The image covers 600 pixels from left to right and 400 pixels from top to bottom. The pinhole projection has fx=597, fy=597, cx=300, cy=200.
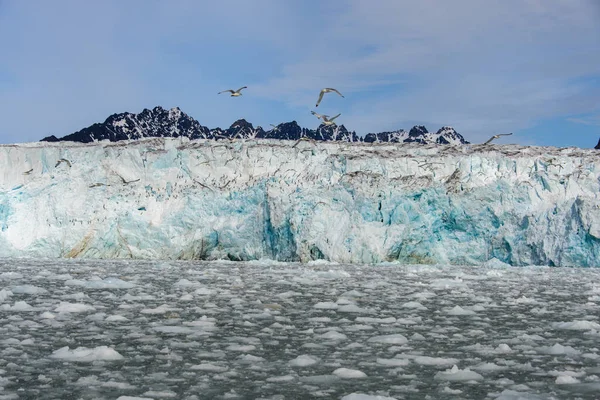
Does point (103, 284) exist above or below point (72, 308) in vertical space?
below

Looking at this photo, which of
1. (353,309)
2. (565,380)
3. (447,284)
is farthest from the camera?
(447,284)

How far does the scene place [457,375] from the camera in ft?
15.3

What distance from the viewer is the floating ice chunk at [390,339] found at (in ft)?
19.9

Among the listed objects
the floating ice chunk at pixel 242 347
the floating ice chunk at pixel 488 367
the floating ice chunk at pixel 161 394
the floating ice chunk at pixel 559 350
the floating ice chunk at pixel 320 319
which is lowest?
the floating ice chunk at pixel 320 319

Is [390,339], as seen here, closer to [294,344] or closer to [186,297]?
[294,344]

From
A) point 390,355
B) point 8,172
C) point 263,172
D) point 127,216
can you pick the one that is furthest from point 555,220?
point 8,172

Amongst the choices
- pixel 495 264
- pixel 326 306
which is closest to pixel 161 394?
pixel 326 306

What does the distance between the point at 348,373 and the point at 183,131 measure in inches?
1798

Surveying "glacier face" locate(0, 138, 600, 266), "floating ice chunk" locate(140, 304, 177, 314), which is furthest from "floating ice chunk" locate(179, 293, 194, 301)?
"glacier face" locate(0, 138, 600, 266)

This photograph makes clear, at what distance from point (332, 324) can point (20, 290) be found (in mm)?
5936

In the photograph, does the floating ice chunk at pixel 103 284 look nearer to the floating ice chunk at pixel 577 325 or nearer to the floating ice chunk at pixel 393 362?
the floating ice chunk at pixel 393 362

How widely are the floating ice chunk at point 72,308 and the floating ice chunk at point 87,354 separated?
9.13ft

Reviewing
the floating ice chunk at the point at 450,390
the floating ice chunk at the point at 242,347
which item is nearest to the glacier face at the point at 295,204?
the floating ice chunk at the point at 242,347

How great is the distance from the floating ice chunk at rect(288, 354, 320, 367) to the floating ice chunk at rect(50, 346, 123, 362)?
1.50 metres
